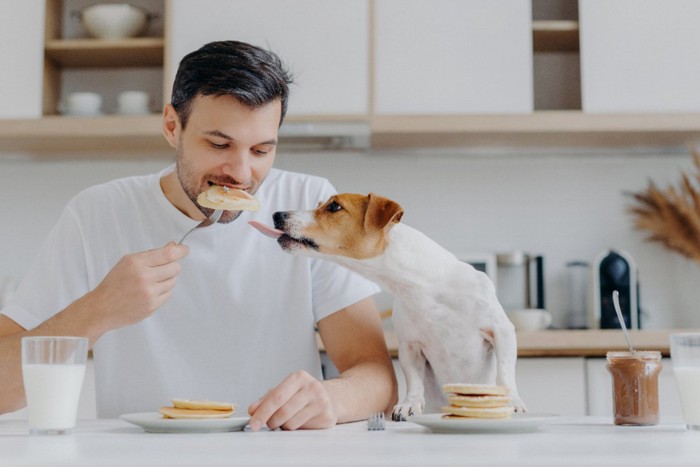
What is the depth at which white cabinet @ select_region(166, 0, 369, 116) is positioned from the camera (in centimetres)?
305

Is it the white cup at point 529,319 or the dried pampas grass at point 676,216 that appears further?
the dried pampas grass at point 676,216

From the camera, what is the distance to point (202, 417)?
3.51 ft

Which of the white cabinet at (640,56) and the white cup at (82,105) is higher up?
the white cabinet at (640,56)

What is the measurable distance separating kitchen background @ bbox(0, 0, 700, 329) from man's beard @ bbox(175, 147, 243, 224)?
161cm

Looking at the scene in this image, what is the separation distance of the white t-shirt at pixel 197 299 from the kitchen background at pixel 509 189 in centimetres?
158

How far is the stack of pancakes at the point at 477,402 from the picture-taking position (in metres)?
1.04

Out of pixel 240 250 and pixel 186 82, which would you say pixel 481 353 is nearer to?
pixel 240 250

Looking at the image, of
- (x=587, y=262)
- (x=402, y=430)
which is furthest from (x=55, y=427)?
(x=587, y=262)

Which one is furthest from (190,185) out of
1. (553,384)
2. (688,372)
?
(553,384)

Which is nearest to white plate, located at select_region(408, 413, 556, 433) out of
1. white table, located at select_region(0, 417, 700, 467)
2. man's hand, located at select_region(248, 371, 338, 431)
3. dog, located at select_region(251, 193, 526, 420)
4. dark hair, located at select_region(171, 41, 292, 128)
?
white table, located at select_region(0, 417, 700, 467)

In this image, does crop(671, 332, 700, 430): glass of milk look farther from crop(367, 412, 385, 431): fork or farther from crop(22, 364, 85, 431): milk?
crop(22, 364, 85, 431): milk

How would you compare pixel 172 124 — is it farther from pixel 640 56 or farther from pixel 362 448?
pixel 640 56

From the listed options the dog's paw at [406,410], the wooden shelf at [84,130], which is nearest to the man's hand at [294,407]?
the dog's paw at [406,410]

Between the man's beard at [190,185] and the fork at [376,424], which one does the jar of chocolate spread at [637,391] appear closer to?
the fork at [376,424]
